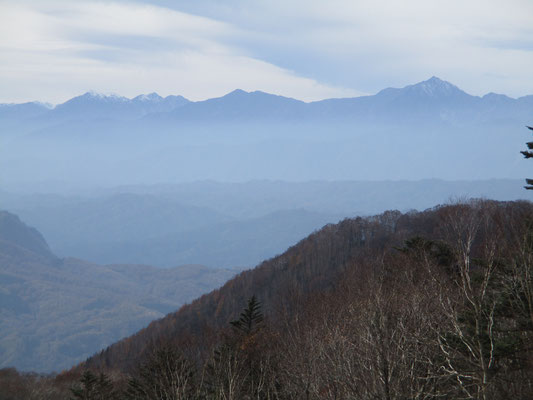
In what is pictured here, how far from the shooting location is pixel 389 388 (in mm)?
11320

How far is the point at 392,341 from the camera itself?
12.4 m

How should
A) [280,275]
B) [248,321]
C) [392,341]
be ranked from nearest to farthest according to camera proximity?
1. [392,341]
2. [248,321]
3. [280,275]

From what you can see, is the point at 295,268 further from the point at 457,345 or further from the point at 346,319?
the point at 457,345

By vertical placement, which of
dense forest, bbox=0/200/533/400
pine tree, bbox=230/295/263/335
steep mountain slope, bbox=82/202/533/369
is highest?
dense forest, bbox=0/200/533/400

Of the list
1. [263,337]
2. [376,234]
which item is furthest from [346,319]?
[376,234]

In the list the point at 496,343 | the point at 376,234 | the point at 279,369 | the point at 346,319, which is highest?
the point at 496,343

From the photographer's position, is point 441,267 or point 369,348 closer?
point 369,348

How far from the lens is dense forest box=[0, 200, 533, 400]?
36.2ft

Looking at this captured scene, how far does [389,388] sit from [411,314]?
471 centimetres

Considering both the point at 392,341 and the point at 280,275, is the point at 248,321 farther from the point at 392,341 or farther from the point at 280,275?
the point at 280,275

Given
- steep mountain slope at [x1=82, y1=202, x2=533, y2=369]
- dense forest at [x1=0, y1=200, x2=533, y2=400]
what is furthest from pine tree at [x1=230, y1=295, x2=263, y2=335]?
steep mountain slope at [x1=82, y1=202, x2=533, y2=369]

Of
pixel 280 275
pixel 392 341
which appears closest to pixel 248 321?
pixel 392 341

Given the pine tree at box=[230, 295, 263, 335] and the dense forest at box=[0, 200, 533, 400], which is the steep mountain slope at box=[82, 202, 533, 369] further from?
the pine tree at box=[230, 295, 263, 335]

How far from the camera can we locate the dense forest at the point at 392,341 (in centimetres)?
1105
